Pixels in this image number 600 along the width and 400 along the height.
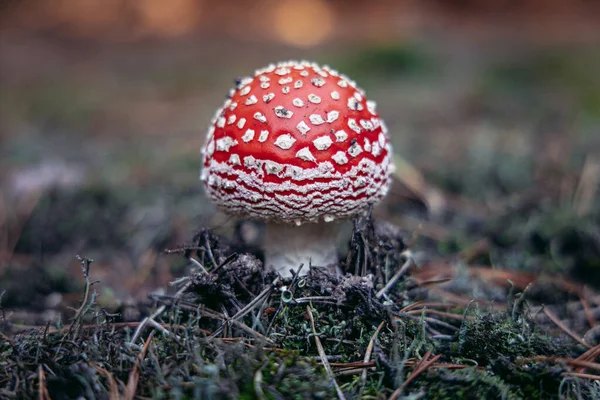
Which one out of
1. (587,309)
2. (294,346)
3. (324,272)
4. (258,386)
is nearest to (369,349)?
(294,346)

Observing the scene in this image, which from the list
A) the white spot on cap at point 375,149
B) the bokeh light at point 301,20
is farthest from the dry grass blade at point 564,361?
the bokeh light at point 301,20

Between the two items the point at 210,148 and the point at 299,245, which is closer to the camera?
the point at 210,148

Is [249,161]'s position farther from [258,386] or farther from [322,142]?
[258,386]

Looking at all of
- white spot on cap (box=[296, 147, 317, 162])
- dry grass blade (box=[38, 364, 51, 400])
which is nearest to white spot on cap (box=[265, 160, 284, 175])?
white spot on cap (box=[296, 147, 317, 162])

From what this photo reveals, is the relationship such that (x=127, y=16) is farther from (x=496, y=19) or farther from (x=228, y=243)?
(x=228, y=243)

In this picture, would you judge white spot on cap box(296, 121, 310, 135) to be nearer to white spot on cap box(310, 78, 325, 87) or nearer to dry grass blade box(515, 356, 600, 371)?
white spot on cap box(310, 78, 325, 87)

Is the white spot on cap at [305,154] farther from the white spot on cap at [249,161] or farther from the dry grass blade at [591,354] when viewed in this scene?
the dry grass blade at [591,354]
